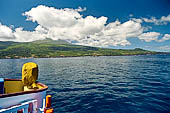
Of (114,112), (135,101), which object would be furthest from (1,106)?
(135,101)

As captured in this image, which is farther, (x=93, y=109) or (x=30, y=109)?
(x=93, y=109)

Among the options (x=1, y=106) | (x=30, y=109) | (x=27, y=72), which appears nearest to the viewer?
(x=1, y=106)

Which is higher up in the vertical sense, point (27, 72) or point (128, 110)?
point (27, 72)

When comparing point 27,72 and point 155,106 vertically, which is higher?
point 27,72

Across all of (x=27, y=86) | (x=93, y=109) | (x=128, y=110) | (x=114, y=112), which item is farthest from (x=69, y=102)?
(x=27, y=86)

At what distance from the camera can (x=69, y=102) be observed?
51.4 ft

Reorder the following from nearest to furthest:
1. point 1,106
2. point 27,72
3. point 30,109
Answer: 1. point 1,106
2. point 30,109
3. point 27,72

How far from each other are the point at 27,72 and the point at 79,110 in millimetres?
7910

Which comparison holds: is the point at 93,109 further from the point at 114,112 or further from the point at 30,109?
the point at 30,109

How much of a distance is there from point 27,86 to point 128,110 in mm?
10920

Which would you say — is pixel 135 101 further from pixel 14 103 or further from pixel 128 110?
pixel 14 103

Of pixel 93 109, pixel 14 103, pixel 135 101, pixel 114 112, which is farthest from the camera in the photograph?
pixel 135 101

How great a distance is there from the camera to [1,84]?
7234 millimetres

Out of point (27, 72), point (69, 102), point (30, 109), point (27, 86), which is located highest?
point (27, 72)
